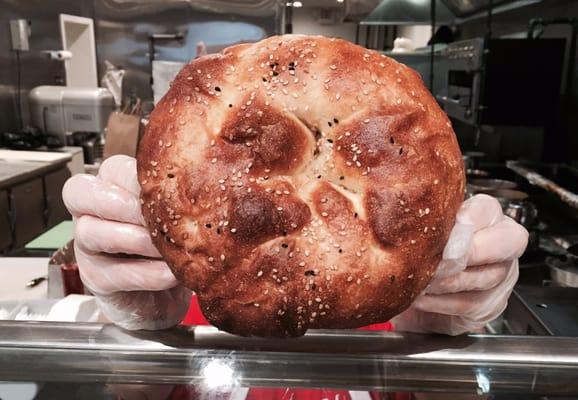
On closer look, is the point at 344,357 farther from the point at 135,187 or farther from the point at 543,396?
the point at 135,187

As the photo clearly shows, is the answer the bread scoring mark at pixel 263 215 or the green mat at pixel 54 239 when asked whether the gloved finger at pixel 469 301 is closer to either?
the bread scoring mark at pixel 263 215

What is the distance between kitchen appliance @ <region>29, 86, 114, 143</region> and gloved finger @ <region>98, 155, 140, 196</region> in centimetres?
532

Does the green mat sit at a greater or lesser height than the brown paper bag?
lesser

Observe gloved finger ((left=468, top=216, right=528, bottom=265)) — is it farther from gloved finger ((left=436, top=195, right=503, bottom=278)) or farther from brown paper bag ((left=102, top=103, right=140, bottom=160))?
brown paper bag ((left=102, top=103, right=140, bottom=160))

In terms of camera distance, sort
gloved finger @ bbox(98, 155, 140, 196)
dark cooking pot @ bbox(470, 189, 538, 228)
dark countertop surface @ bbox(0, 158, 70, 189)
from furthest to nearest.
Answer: dark countertop surface @ bbox(0, 158, 70, 189), dark cooking pot @ bbox(470, 189, 538, 228), gloved finger @ bbox(98, 155, 140, 196)

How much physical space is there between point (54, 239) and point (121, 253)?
2.36 m

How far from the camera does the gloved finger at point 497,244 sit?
0.80 m

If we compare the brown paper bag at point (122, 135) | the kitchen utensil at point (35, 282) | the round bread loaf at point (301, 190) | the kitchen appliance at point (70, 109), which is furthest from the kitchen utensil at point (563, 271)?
the kitchen appliance at point (70, 109)

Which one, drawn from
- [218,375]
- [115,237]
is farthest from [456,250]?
[115,237]

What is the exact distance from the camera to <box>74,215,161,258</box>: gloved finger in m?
0.79

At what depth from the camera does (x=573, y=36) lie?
3893mm

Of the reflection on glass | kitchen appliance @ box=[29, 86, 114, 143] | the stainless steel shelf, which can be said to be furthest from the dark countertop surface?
the reflection on glass

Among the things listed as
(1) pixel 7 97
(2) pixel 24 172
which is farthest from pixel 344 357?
(1) pixel 7 97

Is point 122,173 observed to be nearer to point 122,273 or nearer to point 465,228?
point 122,273
